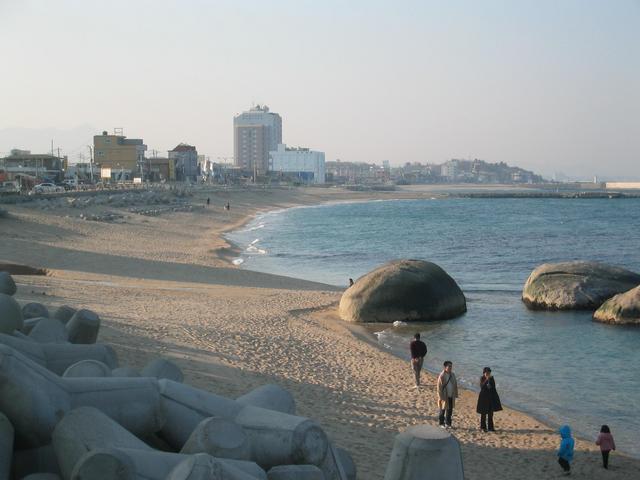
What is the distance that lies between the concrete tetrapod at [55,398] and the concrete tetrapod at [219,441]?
71 centimetres

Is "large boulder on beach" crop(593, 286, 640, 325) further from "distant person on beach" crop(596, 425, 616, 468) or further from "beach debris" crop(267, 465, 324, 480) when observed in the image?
"beach debris" crop(267, 465, 324, 480)

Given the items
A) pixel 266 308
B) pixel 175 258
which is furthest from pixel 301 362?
Answer: pixel 175 258

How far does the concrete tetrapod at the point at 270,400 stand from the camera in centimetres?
676

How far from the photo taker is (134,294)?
20.3 metres

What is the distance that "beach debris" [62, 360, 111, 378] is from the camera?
22.1ft

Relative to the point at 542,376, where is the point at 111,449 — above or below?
above

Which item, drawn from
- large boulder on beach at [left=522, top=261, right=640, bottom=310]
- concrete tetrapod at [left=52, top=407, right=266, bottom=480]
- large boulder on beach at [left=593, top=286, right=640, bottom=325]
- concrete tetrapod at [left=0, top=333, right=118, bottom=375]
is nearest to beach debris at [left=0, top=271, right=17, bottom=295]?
concrete tetrapod at [left=0, top=333, right=118, bottom=375]

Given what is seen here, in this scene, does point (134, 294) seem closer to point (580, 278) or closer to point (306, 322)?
point (306, 322)

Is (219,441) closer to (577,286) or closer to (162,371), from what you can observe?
(162,371)

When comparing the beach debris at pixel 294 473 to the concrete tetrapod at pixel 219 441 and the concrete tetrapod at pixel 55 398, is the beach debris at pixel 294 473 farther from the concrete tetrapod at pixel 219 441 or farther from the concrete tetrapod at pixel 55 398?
the concrete tetrapod at pixel 55 398

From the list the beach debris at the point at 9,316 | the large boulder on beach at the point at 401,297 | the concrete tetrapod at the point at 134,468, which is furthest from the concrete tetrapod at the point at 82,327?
the large boulder on beach at the point at 401,297

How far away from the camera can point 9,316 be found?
7.91m

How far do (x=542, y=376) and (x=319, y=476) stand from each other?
10260 millimetres

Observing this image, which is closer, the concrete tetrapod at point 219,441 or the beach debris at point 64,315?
the concrete tetrapod at point 219,441
